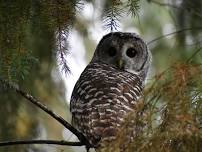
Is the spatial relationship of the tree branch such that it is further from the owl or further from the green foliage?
the green foliage

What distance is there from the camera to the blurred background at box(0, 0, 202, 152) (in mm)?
3279

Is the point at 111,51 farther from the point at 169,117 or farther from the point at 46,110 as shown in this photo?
the point at 169,117

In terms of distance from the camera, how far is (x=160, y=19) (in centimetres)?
810

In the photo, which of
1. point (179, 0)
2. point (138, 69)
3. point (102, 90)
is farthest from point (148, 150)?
point (179, 0)

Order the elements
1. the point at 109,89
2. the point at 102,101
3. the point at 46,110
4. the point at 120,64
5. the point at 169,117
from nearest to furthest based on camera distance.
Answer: the point at 169,117 → the point at 46,110 → the point at 102,101 → the point at 109,89 → the point at 120,64

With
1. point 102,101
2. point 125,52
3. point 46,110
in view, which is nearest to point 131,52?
point 125,52

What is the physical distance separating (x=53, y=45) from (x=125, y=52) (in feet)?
6.07

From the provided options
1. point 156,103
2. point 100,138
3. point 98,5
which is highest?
point 98,5

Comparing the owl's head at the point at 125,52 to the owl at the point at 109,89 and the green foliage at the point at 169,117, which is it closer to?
the owl at the point at 109,89

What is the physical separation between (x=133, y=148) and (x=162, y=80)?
1.11ft

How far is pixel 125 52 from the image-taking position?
550 cm

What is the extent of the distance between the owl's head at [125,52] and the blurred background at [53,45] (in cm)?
18

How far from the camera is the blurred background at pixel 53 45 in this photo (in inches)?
129

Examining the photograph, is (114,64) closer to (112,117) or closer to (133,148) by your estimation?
(112,117)
